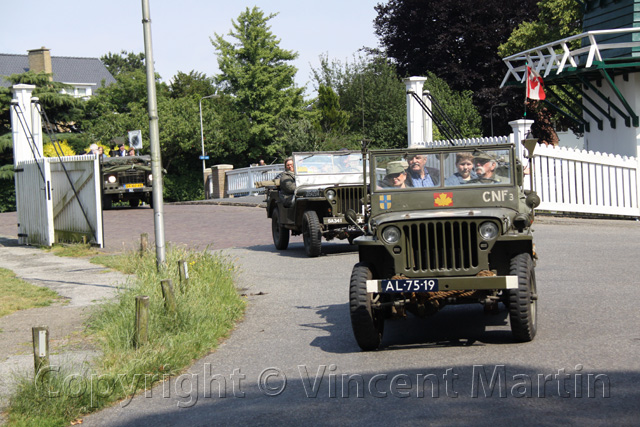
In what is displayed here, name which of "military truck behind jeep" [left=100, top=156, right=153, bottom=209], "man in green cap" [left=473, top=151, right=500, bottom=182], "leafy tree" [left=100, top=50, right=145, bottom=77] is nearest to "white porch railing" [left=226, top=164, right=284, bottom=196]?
"military truck behind jeep" [left=100, top=156, right=153, bottom=209]

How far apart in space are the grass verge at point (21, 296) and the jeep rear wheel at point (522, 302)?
243 inches

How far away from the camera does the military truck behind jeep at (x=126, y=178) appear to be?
Result: 91.4ft

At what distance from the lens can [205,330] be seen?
339 inches

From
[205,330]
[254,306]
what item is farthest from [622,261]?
[205,330]

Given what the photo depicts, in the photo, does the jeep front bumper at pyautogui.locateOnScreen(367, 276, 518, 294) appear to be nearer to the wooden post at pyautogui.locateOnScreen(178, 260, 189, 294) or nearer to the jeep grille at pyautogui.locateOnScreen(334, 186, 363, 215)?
the wooden post at pyautogui.locateOnScreen(178, 260, 189, 294)

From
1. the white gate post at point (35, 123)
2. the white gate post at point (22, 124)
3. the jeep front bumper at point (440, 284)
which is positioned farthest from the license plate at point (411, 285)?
the white gate post at point (35, 123)

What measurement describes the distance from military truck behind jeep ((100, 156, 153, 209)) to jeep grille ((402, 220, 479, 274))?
70.1 feet

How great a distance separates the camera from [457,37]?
4303cm

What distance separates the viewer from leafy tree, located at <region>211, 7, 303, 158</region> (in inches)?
2343

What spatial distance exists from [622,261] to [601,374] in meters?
7.04

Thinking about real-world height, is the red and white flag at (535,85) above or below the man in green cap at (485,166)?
above

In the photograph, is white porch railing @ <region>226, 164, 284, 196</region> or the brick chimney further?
the brick chimney

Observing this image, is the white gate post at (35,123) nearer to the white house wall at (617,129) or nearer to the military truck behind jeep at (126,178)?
the military truck behind jeep at (126,178)

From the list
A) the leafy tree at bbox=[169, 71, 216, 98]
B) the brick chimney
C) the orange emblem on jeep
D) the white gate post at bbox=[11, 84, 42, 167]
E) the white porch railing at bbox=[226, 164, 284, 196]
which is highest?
the brick chimney
